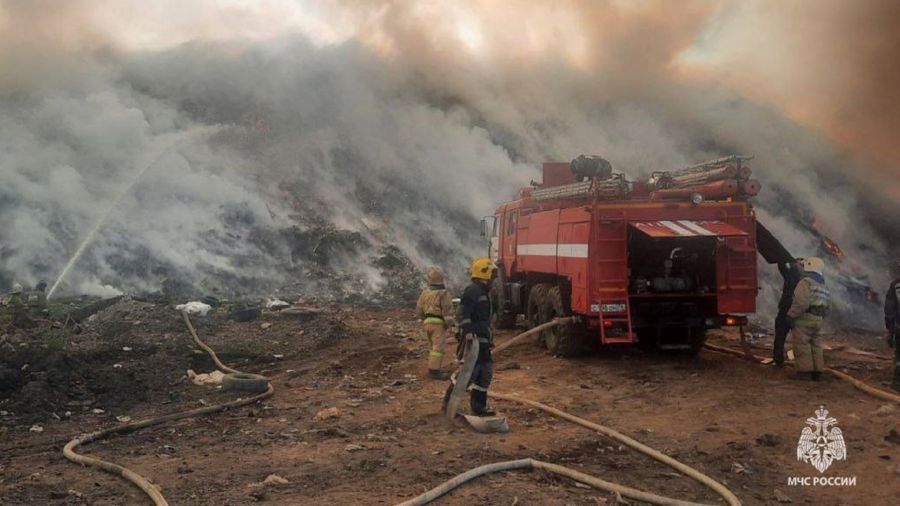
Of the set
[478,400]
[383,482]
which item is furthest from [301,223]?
[383,482]

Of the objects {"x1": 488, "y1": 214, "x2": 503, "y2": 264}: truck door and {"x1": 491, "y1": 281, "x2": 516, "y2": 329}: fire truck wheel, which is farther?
{"x1": 488, "y1": 214, "x2": 503, "y2": 264}: truck door

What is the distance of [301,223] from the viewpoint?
22.5 m

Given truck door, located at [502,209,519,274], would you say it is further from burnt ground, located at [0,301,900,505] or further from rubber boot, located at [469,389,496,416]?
rubber boot, located at [469,389,496,416]

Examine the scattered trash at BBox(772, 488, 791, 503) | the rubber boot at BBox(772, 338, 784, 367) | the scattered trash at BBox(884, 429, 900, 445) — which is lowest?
the scattered trash at BBox(772, 488, 791, 503)

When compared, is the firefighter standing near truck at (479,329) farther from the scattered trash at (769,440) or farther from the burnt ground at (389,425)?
the scattered trash at (769,440)

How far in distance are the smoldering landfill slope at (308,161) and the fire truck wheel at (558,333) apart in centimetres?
886

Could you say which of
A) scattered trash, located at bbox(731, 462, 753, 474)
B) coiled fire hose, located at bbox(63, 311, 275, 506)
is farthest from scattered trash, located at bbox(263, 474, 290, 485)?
scattered trash, located at bbox(731, 462, 753, 474)

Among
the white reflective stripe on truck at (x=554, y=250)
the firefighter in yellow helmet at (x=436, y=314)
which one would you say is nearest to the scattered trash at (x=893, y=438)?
the white reflective stripe on truck at (x=554, y=250)

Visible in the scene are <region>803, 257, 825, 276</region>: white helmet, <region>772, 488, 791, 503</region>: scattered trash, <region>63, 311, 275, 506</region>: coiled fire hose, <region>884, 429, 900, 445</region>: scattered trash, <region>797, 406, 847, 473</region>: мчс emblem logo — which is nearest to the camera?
<region>63, 311, 275, 506</region>: coiled fire hose

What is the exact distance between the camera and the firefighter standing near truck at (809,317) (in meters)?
8.48

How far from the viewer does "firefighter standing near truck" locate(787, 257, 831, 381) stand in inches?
334

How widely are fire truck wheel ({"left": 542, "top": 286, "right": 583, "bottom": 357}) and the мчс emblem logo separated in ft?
12.9

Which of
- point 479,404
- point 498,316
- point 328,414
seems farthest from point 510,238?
point 328,414

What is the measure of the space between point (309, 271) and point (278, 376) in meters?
11.2
